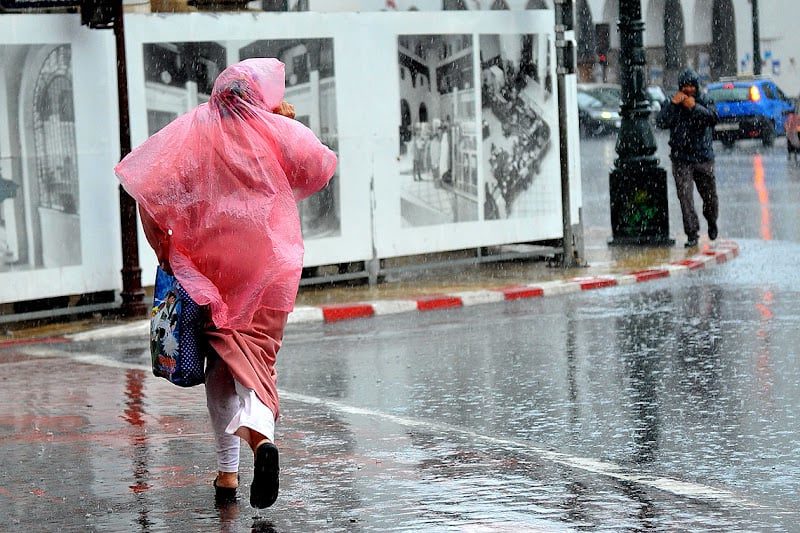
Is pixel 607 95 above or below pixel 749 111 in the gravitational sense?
above

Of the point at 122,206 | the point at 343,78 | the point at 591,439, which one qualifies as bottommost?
the point at 591,439

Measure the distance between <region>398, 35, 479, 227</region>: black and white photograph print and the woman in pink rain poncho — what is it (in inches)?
384

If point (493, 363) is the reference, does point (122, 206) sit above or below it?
above

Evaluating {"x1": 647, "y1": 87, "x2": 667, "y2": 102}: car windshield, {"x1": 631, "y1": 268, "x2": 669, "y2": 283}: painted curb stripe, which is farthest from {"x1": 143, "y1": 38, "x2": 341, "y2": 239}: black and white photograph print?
{"x1": 647, "y1": 87, "x2": 667, "y2": 102}: car windshield

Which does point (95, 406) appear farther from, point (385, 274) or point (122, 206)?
point (385, 274)

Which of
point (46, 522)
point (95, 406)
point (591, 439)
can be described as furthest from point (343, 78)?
point (46, 522)

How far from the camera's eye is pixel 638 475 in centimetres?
723

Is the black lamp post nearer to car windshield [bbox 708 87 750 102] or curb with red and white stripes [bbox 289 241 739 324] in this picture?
curb with red and white stripes [bbox 289 241 739 324]

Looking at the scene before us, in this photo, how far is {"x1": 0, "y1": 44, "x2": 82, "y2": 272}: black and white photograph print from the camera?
1384 centimetres

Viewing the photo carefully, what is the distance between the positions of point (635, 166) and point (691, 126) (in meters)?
0.77

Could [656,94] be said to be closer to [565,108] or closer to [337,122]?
[565,108]

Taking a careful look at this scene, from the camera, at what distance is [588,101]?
4997 cm

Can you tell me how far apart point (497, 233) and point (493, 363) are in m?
6.26

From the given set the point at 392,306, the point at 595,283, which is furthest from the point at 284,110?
the point at 595,283
